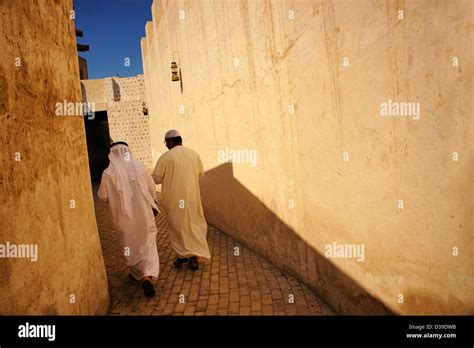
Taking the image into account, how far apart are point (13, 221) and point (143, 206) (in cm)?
223

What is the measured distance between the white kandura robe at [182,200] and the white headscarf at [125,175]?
550 mm

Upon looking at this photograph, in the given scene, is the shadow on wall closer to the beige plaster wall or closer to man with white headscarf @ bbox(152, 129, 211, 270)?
man with white headscarf @ bbox(152, 129, 211, 270)

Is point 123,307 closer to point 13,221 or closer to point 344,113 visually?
point 13,221

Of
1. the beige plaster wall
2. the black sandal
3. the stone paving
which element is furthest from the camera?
the beige plaster wall

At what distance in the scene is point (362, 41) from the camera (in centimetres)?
246

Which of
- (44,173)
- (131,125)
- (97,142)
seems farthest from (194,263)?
(97,142)

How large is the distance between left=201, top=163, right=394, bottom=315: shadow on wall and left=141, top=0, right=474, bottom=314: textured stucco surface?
0.02 meters

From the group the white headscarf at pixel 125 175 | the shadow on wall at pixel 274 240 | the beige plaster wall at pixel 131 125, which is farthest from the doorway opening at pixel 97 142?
the white headscarf at pixel 125 175

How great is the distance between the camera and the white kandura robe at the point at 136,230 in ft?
13.3

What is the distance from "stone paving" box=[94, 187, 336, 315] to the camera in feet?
11.2

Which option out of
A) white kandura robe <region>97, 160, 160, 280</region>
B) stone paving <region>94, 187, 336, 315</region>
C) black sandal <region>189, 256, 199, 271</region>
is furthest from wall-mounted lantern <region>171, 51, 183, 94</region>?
black sandal <region>189, 256, 199, 271</region>

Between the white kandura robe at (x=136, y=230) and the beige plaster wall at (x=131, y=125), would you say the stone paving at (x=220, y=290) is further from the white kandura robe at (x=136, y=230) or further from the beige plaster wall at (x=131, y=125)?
the beige plaster wall at (x=131, y=125)

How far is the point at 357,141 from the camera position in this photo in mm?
2674
